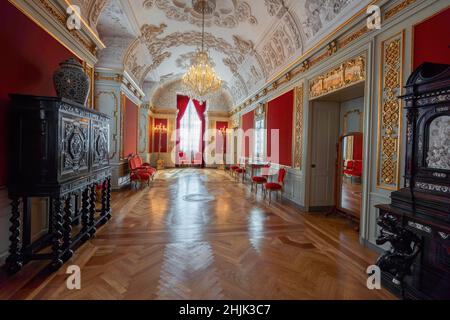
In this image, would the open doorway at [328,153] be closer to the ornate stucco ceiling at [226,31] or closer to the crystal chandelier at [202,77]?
the ornate stucco ceiling at [226,31]

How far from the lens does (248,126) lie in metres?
10.8

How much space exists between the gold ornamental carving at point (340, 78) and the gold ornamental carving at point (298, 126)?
452 millimetres

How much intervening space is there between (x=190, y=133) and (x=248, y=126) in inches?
233

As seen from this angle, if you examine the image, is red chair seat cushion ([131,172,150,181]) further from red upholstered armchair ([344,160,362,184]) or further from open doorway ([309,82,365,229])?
red upholstered armchair ([344,160,362,184])

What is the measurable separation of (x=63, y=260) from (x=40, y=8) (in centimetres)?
333

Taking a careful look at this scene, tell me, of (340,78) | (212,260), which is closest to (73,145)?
(212,260)

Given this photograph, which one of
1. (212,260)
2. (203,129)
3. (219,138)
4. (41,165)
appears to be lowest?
(212,260)

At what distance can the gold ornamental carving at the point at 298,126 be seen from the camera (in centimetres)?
564

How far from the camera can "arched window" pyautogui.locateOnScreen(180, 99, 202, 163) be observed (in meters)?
15.5

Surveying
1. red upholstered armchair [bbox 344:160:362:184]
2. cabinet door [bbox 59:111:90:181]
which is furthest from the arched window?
cabinet door [bbox 59:111:90:181]

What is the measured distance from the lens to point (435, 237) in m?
2.00

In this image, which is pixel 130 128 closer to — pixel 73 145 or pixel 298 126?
pixel 73 145

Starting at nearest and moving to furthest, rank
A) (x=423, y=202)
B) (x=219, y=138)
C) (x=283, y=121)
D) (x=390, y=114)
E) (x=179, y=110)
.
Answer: (x=423, y=202) < (x=390, y=114) < (x=283, y=121) < (x=179, y=110) < (x=219, y=138)
